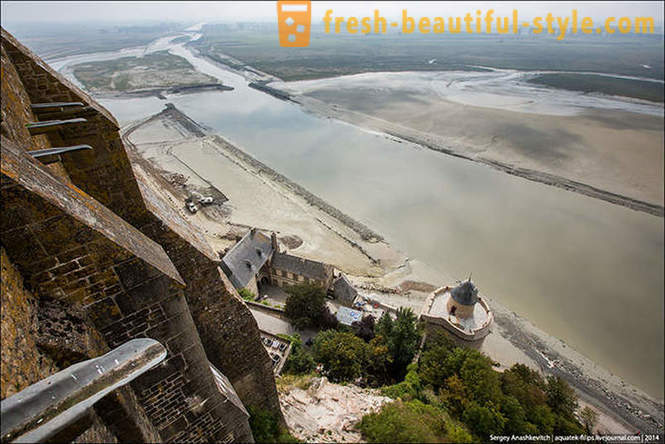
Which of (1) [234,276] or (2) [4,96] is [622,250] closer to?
(1) [234,276]

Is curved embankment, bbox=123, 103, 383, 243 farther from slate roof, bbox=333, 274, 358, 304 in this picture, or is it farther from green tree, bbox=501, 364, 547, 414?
green tree, bbox=501, 364, 547, 414

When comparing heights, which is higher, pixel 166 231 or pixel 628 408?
pixel 166 231

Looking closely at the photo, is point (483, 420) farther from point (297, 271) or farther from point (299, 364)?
point (297, 271)

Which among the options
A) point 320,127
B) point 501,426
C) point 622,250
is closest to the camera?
point 501,426

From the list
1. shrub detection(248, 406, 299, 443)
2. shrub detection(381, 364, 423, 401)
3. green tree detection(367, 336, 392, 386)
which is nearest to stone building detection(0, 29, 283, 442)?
shrub detection(248, 406, 299, 443)

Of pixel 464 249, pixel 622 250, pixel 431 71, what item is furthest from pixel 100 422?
pixel 431 71

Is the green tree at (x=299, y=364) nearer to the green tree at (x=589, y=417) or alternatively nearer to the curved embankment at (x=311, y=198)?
the green tree at (x=589, y=417)
